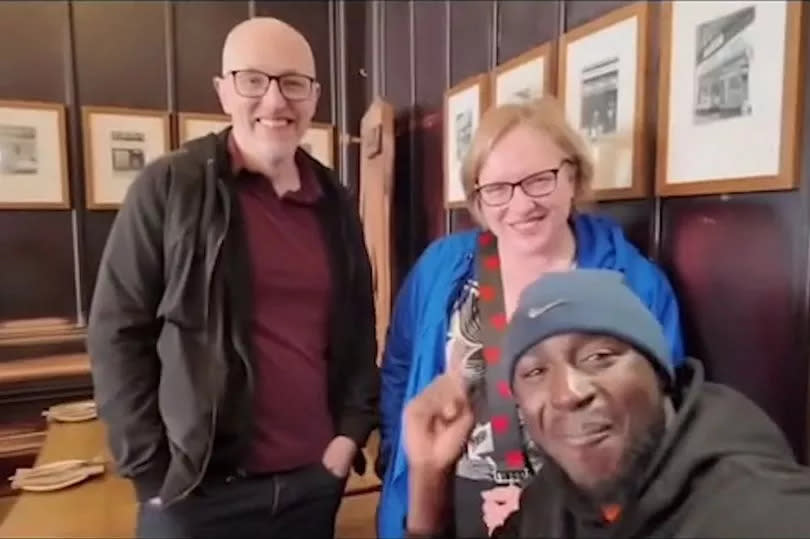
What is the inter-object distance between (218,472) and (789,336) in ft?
2.67

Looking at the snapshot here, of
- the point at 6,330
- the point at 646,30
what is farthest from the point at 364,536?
the point at 646,30

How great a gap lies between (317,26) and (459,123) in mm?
434

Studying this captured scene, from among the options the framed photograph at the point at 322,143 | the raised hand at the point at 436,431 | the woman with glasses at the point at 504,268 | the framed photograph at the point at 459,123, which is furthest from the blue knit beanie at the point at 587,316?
the framed photograph at the point at 459,123

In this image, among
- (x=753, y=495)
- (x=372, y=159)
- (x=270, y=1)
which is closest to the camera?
(x=753, y=495)

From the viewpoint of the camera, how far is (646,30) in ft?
3.81

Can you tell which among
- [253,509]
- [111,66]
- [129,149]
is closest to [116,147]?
[129,149]

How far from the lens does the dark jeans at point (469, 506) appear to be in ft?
3.20

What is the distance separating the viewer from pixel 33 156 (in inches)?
39.3

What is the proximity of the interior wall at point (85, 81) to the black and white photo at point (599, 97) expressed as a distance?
17.8 inches

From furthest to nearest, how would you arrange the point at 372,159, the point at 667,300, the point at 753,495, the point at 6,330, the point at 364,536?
the point at 372,159 → the point at 364,536 → the point at 667,300 → the point at 6,330 → the point at 753,495

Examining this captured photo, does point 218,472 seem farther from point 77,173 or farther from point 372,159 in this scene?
point 372,159

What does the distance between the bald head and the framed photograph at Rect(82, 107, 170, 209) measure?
0.74 feet

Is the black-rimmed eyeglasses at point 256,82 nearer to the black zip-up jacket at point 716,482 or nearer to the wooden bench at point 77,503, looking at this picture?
the wooden bench at point 77,503

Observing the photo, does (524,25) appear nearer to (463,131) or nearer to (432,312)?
(463,131)
